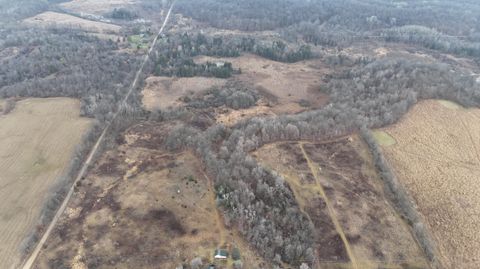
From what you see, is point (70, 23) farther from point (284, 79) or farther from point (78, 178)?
point (78, 178)

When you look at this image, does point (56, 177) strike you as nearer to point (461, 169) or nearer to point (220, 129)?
point (220, 129)

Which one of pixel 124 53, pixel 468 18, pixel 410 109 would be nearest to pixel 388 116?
pixel 410 109

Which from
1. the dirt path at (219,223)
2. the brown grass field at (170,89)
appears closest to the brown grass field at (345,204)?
the dirt path at (219,223)

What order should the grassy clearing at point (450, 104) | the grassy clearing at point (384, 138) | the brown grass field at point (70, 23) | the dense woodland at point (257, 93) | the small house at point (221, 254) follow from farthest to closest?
1. the brown grass field at point (70, 23)
2. the grassy clearing at point (450, 104)
3. the grassy clearing at point (384, 138)
4. the dense woodland at point (257, 93)
5. the small house at point (221, 254)

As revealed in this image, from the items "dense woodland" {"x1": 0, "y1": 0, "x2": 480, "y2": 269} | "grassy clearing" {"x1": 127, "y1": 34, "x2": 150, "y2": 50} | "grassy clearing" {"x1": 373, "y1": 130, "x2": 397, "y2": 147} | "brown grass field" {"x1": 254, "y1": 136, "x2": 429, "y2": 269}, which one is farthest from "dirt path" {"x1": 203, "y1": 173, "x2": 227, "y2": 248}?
"grassy clearing" {"x1": 127, "y1": 34, "x2": 150, "y2": 50}

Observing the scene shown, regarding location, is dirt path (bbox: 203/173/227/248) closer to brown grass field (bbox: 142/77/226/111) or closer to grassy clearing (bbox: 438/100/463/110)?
brown grass field (bbox: 142/77/226/111)

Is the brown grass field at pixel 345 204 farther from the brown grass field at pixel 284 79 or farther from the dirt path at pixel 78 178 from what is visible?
the dirt path at pixel 78 178
